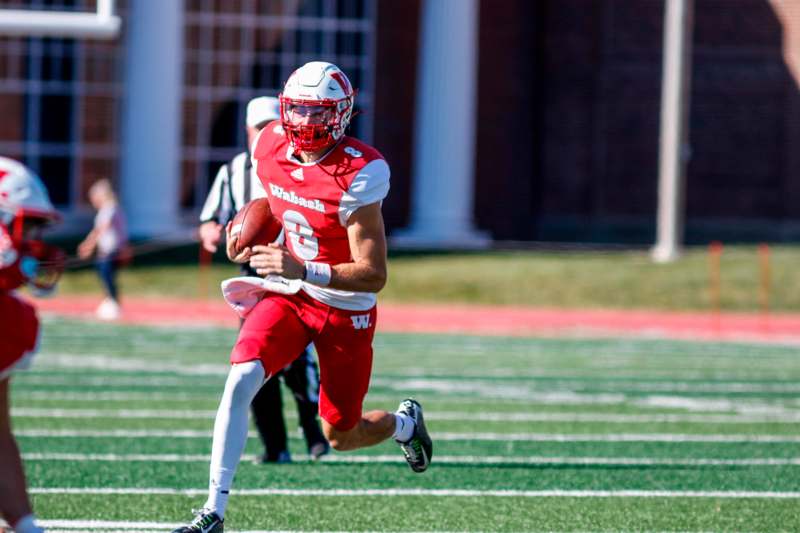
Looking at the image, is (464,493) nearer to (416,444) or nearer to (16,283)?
(416,444)

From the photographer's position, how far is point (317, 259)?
20.6 ft

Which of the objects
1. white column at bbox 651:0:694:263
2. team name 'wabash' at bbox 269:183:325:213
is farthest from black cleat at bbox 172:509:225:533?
white column at bbox 651:0:694:263

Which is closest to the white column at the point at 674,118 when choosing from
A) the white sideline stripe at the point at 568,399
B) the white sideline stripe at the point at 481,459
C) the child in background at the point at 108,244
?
the child in background at the point at 108,244

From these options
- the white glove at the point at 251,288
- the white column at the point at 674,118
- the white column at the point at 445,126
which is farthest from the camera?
the white column at the point at 445,126

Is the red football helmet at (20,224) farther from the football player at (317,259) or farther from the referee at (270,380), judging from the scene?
the referee at (270,380)

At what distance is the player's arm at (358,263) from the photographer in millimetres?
5976

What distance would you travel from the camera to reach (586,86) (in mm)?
33688

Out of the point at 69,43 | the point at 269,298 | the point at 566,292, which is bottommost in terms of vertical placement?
the point at 566,292

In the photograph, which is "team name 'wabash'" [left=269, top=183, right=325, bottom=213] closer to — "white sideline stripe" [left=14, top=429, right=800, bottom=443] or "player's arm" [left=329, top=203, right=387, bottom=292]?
"player's arm" [left=329, top=203, right=387, bottom=292]

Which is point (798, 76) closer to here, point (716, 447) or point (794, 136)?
point (794, 136)

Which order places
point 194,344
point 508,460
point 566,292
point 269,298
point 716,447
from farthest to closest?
point 566,292 → point 194,344 → point 716,447 → point 508,460 → point 269,298

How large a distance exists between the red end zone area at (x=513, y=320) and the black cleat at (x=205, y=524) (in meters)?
12.9

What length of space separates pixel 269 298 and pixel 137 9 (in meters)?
21.7

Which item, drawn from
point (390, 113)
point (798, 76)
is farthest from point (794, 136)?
point (390, 113)
